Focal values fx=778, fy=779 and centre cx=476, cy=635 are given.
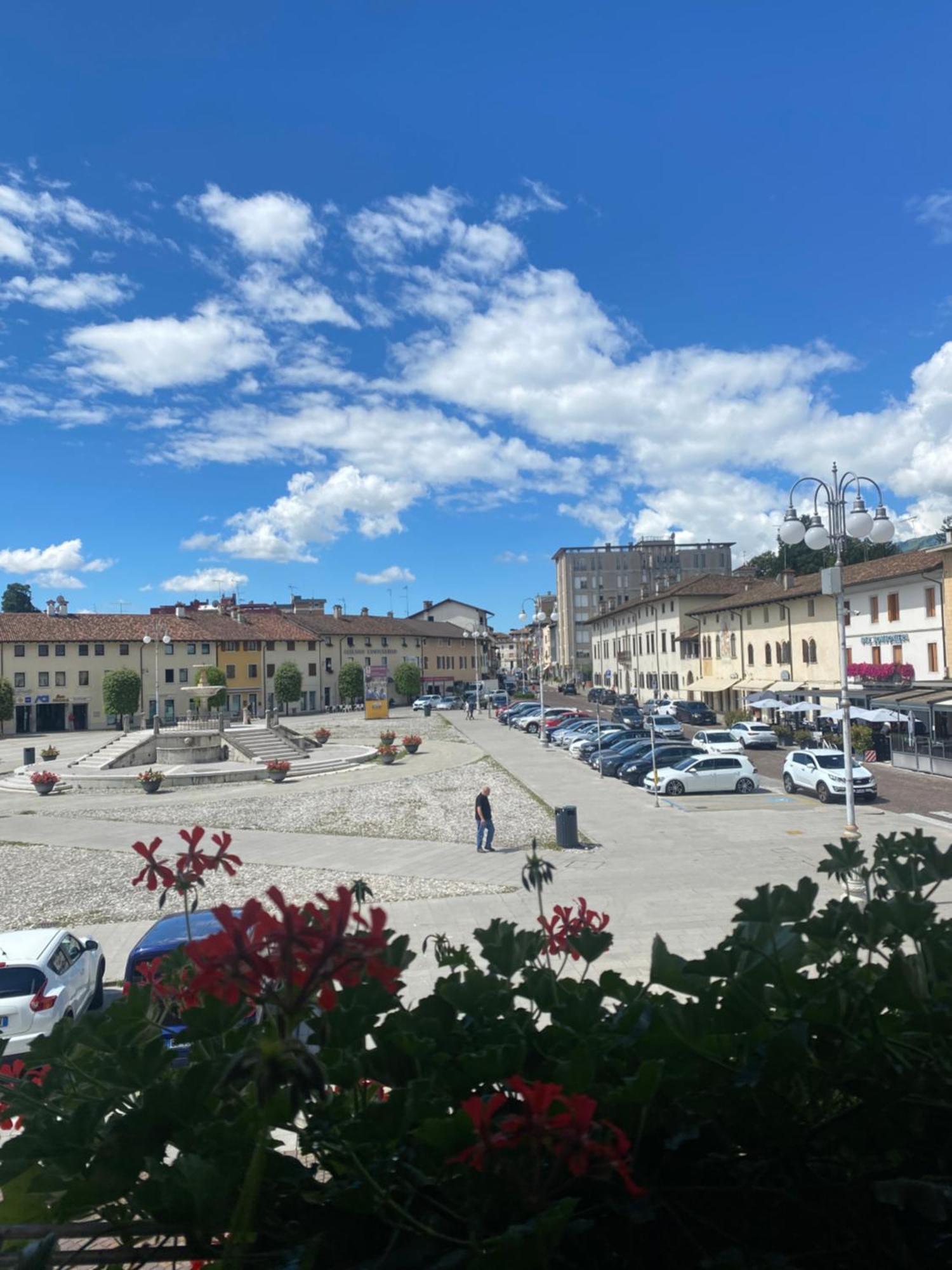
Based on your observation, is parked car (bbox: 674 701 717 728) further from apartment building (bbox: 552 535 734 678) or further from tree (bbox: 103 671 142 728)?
apartment building (bbox: 552 535 734 678)

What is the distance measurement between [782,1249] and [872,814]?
894 inches

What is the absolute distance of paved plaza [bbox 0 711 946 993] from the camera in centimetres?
1336

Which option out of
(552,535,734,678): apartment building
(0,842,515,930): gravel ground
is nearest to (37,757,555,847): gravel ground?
(0,842,515,930): gravel ground

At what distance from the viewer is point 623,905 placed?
43.7 feet

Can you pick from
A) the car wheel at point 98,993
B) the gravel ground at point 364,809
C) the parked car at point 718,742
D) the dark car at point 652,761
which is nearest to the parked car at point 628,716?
the parked car at point 718,742

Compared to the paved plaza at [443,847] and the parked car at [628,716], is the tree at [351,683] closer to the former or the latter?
the parked car at [628,716]

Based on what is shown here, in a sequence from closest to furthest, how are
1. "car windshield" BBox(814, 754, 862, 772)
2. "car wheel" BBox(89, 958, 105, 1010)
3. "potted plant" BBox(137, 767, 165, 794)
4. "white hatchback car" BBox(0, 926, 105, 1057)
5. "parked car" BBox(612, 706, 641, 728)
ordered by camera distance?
"white hatchback car" BBox(0, 926, 105, 1057) < "car wheel" BBox(89, 958, 105, 1010) < "car windshield" BBox(814, 754, 862, 772) < "potted plant" BBox(137, 767, 165, 794) < "parked car" BBox(612, 706, 641, 728)

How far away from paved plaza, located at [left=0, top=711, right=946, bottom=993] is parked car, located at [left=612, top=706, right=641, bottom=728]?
1682 cm

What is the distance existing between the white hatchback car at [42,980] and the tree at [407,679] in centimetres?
6938

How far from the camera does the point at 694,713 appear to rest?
171 feet

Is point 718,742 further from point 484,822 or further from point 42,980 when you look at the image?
point 42,980

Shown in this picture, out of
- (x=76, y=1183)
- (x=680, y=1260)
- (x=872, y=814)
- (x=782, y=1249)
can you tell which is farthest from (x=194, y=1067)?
(x=872, y=814)

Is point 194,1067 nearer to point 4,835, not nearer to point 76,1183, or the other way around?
point 76,1183

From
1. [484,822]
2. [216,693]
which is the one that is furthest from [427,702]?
[484,822]
